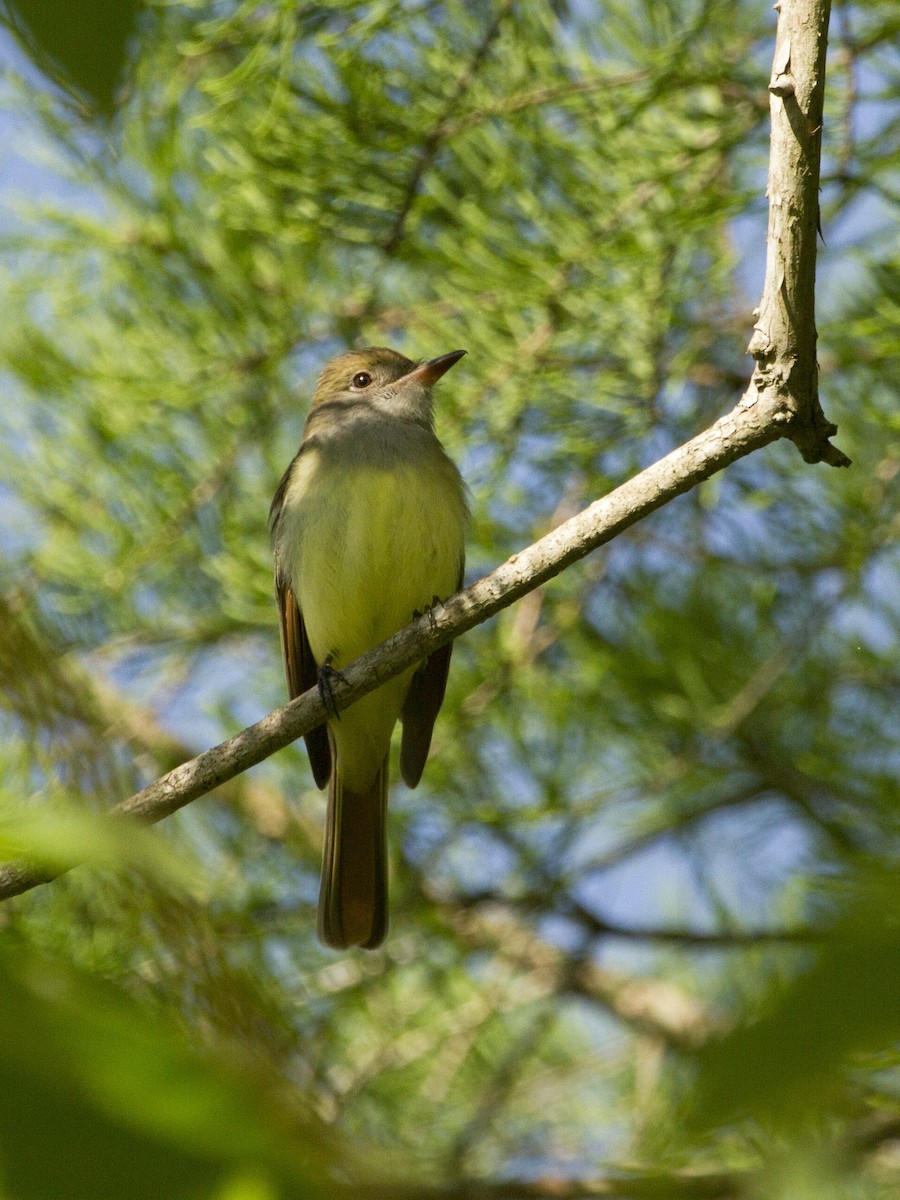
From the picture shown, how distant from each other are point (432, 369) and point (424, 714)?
3.29ft

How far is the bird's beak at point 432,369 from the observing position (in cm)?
399

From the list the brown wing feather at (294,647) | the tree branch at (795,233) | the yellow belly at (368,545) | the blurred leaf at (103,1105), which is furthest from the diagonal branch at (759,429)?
the blurred leaf at (103,1105)

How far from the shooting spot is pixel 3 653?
3.32 feet

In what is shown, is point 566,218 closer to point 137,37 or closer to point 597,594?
point 597,594

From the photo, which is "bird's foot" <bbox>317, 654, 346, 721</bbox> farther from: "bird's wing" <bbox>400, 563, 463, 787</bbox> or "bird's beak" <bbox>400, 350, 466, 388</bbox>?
"bird's beak" <bbox>400, 350, 466, 388</bbox>

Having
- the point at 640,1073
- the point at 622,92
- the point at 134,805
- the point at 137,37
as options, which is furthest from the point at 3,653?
the point at 640,1073

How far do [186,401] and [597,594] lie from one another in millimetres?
1407

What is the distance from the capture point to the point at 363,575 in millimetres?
4043

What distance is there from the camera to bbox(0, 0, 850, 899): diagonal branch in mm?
2082

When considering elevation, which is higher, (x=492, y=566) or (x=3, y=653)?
(x=492, y=566)

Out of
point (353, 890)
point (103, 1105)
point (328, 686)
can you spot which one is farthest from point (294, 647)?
point (103, 1105)

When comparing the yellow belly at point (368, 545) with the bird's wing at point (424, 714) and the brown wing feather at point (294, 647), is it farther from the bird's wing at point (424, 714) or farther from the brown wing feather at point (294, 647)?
the bird's wing at point (424, 714)

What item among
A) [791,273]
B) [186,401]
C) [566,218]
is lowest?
[791,273]

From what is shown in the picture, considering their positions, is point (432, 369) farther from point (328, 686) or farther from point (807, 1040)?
point (807, 1040)
